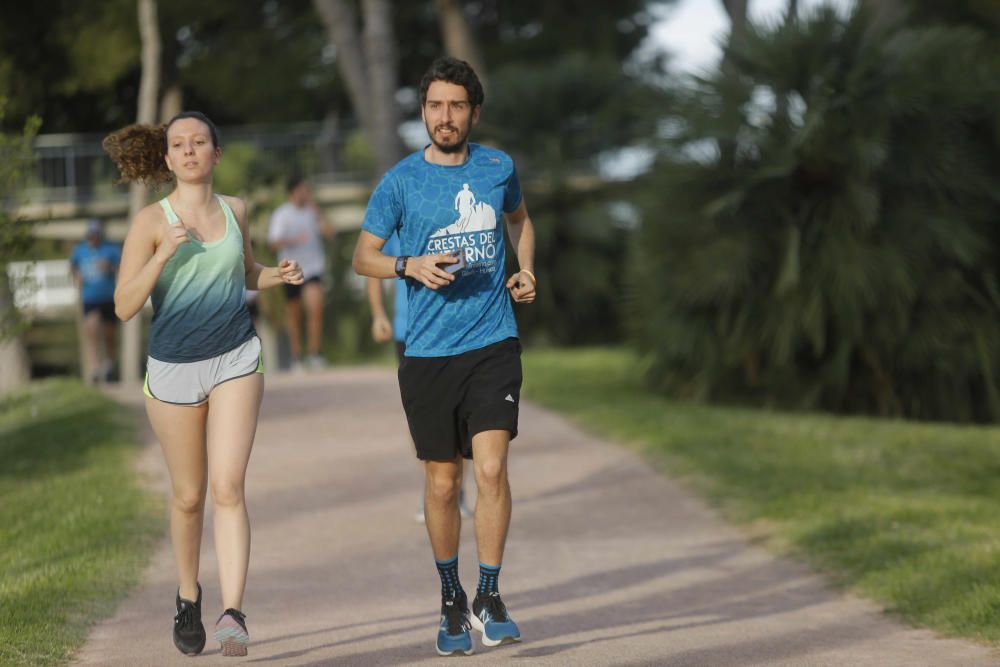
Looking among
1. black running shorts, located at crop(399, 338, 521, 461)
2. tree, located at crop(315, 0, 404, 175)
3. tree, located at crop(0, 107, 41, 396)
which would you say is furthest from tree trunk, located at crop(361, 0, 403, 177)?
black running shorts, located at crop(399, 338, 521, 461)

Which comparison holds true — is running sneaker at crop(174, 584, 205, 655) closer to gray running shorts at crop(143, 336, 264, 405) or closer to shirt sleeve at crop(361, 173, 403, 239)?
gray running shorts at crop(143, 336, 264, 405)

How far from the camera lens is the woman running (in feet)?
17.4

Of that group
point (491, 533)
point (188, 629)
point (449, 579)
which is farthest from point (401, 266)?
point (188, 629)

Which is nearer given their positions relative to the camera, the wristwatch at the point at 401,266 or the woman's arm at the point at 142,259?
the woman's arm at the point at 142,259

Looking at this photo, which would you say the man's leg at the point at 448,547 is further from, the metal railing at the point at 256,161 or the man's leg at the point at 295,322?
the metal railing at the point at 256,161

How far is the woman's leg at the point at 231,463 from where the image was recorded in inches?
209

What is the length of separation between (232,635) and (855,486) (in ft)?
17.6

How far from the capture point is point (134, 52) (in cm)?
2930

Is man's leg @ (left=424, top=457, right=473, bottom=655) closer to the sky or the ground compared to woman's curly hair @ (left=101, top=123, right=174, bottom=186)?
closer to the ground

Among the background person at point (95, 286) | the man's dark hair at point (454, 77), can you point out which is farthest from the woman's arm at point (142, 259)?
the background person at point (95, 286)

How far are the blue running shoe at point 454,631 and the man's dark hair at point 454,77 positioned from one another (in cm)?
176

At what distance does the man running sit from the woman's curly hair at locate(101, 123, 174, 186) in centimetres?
79

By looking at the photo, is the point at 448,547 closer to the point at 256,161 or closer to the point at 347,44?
the point at 347,44

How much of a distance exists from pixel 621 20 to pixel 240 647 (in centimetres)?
2925
